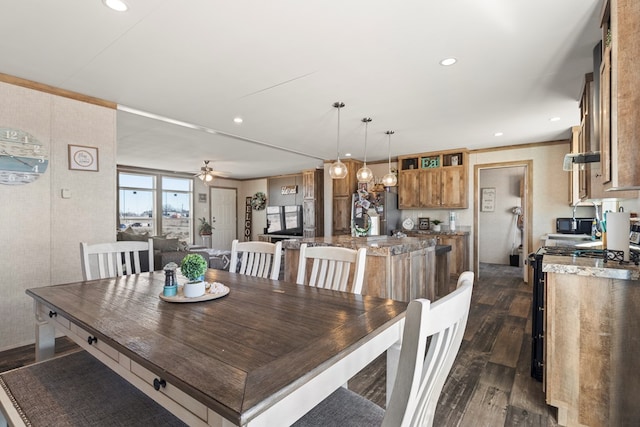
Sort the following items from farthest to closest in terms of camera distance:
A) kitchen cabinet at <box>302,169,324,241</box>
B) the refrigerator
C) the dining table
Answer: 1. kitchen cabinet at <box>302,169,324,241</box>
2. the refrigerator
3. the dining table

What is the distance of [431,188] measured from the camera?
580cm

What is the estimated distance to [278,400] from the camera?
0.71 meters

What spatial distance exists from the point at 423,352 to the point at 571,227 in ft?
17.2

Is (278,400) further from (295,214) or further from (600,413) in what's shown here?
(295,214)

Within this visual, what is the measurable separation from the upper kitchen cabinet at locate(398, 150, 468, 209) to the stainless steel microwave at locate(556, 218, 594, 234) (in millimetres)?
1365

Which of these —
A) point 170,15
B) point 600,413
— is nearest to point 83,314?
point 170,15

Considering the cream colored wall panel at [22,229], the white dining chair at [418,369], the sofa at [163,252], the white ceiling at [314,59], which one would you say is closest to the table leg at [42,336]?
the white dining chair at [418,369]

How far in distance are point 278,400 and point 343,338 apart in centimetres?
34

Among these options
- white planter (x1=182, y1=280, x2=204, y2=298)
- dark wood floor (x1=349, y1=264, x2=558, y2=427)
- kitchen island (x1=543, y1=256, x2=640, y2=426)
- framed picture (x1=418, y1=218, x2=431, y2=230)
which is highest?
framed picture (x1=418, y1=218, x2=431, y2=230)

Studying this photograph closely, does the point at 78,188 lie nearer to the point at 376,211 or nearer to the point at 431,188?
the point at 376,211

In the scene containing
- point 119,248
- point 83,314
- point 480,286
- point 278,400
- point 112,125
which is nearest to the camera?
point 278,400

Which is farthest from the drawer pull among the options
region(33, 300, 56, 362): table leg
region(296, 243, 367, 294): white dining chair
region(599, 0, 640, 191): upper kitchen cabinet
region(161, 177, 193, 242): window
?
region(161, 177, 193, 242): window

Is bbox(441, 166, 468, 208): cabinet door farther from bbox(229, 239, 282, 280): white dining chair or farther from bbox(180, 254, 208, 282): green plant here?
bbox(180, 254, 208, 282): green plant

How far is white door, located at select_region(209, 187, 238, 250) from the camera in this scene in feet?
30.6
